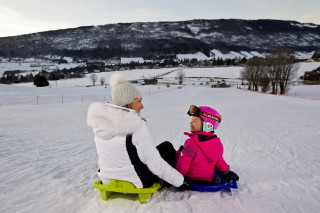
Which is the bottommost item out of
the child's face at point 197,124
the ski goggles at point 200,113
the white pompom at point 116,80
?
the child's face at point 197,124

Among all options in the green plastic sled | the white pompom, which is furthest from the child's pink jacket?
the white pompom

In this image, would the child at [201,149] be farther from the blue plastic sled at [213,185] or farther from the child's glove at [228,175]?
the child's glove at [228,175]

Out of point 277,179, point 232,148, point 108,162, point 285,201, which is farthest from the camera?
point 232,148

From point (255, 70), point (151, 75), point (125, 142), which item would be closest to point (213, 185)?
point (125, 142)

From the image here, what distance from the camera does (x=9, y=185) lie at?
332cm

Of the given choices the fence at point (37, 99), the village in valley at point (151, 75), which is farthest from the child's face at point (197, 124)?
the village in valley at point (151, 75)

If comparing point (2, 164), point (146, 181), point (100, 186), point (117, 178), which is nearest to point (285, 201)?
point (146, 181)

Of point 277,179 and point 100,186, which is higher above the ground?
point 100,186

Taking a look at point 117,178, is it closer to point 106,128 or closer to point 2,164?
point 106,128

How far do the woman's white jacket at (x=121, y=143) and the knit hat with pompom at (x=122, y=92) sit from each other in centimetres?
21

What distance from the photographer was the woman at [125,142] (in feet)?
7.36

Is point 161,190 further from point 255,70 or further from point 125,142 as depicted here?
point 255,70

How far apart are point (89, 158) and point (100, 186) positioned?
2.35 meters

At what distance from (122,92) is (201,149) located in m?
1.36
